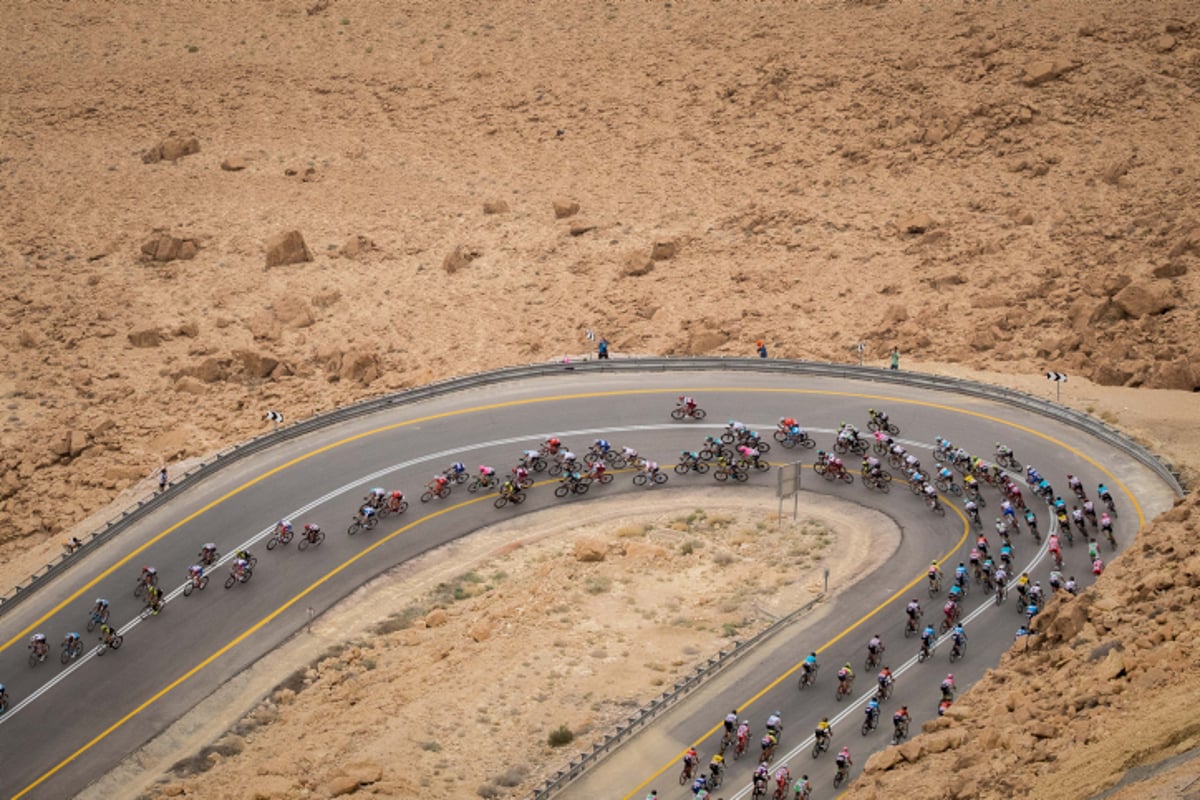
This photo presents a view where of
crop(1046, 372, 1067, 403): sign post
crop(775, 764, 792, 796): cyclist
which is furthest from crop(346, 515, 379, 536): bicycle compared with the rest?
crop(1046, 372, 1067, 403): sign post

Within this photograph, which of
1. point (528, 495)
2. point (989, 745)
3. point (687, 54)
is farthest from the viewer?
point (687, 54)

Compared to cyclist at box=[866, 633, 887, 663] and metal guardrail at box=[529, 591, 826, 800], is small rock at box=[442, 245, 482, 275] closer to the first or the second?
metal guardrail at box=[529, 591, 826, 800]

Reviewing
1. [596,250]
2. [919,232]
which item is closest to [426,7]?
[596,250]

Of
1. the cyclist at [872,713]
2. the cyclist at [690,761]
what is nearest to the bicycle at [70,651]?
the cyclist at [690,761]

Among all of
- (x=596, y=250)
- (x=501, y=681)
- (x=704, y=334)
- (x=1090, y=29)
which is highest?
(x=1090, y=29)

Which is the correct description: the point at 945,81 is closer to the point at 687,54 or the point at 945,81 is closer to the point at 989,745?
the point at 687,54
